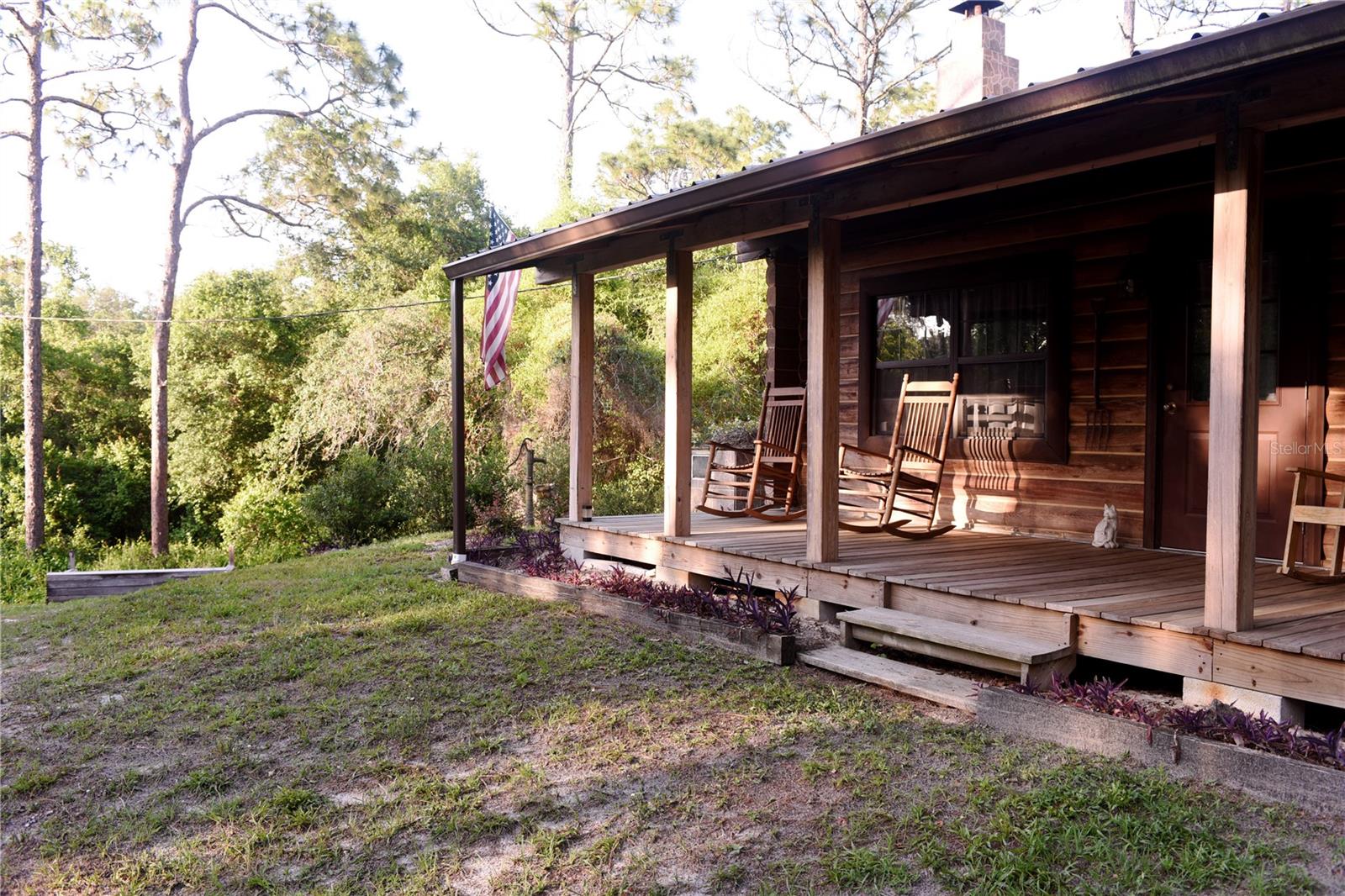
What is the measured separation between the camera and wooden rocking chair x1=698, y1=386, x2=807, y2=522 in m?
6.28

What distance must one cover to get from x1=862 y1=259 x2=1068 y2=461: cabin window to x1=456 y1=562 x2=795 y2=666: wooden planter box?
92.7 inches

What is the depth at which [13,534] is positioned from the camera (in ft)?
50.2

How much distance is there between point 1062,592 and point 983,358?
2.47 m

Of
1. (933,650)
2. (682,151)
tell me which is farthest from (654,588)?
(682,151)

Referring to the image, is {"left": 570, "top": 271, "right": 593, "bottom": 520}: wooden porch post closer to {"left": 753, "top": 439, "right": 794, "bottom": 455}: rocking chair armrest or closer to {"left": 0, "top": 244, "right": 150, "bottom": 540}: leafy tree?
{"left": 753, "top": 439, "right": 794, "bottom": 455}: rocking chair armrest

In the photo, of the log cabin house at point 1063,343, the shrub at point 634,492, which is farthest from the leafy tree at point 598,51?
the log cabin house at point 1063,343

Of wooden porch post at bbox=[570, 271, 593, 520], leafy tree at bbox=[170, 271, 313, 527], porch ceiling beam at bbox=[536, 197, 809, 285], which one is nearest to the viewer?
porch ceiling beam at bbox=[536, 197, 809, 285]

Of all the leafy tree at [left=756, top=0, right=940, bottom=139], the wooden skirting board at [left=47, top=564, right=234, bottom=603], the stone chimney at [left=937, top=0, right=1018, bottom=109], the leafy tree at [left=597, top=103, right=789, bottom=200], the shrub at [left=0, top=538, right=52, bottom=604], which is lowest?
the shrub at [left=0, top=538, right=52, bottom=604]

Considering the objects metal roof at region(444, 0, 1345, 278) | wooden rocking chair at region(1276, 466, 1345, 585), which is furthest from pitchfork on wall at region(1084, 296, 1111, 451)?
metal roof at region(444, 0, 1345, 278)

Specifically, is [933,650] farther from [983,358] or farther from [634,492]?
[634,492]

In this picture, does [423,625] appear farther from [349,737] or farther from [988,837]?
[988,837]

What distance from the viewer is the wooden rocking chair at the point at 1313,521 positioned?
Answer: 3.69m

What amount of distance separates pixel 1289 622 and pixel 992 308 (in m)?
3.09

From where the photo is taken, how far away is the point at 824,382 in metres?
4.69
